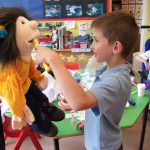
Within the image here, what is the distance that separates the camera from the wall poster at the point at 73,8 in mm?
3172

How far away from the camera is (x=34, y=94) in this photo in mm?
1108

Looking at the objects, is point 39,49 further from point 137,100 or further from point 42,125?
point 137,100

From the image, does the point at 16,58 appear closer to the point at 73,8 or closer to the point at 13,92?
the point at 13,92

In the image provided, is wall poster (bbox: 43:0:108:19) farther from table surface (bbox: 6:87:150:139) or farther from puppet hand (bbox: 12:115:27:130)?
puppet hand (bbox: 12:115:27:130)

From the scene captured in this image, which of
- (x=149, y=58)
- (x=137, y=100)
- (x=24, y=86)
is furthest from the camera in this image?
(x=149, y=58)

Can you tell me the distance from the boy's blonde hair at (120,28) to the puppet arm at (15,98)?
0.38m

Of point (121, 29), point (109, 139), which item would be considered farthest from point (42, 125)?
point (121, 29)

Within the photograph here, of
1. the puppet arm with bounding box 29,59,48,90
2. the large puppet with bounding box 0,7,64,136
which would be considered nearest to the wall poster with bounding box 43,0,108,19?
the puppet arm with bounding box 29,59,48,90

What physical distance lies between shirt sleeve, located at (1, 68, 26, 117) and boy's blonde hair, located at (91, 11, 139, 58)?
1.21ft

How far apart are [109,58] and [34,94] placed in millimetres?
384

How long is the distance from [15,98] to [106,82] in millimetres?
340

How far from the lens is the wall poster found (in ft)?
10.4

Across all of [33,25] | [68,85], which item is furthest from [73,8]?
[68,85]

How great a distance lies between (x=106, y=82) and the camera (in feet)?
2.74
